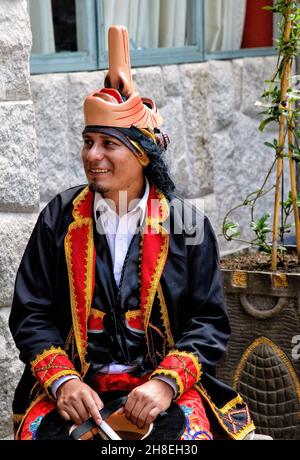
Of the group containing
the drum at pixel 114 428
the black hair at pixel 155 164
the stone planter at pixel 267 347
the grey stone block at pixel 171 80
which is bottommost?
the stone planter at pixel 267 347

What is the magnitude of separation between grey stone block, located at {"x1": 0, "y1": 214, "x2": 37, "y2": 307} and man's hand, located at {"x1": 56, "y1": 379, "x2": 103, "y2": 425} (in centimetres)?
93

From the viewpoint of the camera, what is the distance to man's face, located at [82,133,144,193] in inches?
135

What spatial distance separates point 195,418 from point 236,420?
0.26 meters

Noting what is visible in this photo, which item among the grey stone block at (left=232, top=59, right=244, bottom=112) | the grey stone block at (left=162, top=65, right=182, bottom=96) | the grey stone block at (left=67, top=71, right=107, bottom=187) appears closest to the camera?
the grey stone block at (left=67, top=71, right=107, bottom=187)

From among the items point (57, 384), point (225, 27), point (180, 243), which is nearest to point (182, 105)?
point (225, 27)

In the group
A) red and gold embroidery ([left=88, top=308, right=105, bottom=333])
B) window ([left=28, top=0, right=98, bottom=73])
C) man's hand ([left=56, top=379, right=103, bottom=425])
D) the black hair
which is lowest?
man's hand ([left=56, top=379, right=103, bottom=425])

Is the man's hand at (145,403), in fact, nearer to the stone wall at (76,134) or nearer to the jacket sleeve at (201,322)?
the jacket sleeve at (201,322)

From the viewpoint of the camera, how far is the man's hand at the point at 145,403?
10.7 feet

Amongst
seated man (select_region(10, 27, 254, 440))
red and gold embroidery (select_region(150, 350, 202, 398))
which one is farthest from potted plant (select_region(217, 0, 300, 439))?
red and gold embroidery (select_region(150, 350, 202, 398))

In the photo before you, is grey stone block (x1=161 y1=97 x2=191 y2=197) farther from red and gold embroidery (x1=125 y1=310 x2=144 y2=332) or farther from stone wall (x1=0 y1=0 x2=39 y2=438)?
red and gold embroidery (x1=125 y1=310 x2=144 y2=332)

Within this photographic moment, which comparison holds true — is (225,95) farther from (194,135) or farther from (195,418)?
(195,418)

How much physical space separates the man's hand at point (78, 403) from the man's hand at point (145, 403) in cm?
10

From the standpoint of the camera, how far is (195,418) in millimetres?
3338

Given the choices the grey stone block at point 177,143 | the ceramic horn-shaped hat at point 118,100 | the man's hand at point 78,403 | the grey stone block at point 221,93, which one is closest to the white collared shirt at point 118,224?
the ceramic horn-shaped hat at point 118,100
